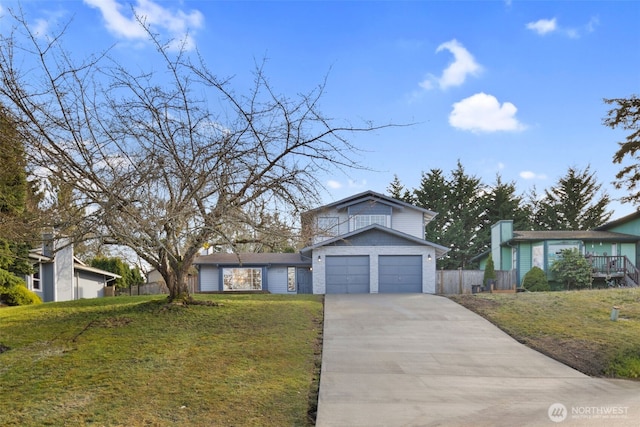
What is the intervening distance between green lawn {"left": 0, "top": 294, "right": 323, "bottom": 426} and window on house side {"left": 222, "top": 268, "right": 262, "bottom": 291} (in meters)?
13.3

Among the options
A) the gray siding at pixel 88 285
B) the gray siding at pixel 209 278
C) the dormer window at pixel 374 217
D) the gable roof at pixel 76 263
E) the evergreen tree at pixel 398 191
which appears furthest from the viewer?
the evergreen tree at pixel 398 191

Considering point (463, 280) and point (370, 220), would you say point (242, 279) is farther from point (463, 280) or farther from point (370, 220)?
point (463, 280)

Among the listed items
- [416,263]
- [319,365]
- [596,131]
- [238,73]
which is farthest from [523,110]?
[319,365]

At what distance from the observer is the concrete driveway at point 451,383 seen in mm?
5523

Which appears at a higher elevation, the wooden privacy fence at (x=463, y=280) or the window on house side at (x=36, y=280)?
the window on house side at (x=36, y=280)

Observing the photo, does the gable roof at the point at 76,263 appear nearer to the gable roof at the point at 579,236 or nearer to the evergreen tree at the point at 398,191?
the gable roof at the point at 579,236

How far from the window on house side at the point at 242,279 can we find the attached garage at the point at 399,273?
7.58 meters

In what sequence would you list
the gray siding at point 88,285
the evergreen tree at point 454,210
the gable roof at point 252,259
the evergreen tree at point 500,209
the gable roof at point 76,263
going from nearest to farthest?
the gable roof at point 76,263, the gable roof at point 252,259, the gray siding at point 88,285, the evergreen tree at point 454,210, the evergreen tree at point 500,209

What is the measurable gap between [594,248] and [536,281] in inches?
190

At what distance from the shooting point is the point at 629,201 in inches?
437

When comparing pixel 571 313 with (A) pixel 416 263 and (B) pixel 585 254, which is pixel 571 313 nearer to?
(A) pixel 416 263

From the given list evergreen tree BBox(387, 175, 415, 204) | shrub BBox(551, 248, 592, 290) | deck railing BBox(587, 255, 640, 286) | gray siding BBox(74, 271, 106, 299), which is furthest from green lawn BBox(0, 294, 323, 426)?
evergreen tree BBox(387, 175, 415, 204)

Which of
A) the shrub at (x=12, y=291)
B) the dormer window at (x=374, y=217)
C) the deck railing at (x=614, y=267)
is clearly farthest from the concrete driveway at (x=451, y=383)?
the deck railing at (x=614, y=267)

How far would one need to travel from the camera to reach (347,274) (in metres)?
21.9
